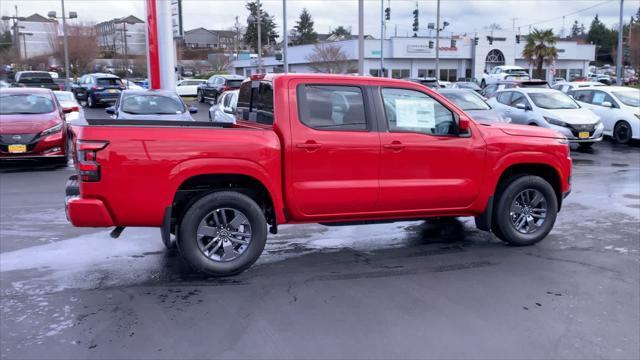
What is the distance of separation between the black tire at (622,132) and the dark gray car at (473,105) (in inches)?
131

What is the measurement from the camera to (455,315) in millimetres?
4766

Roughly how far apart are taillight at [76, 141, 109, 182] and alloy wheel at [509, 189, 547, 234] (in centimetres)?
443

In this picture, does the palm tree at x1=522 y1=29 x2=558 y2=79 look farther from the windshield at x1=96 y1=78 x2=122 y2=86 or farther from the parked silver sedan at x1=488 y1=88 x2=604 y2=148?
the parked silver sedan at x1=488 y1=88 x2=604 y2=148

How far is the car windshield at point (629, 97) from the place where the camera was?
17484 millimetres

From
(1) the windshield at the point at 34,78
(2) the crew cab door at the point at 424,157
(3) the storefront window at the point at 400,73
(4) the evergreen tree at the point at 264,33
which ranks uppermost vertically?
(4) the evergreen tree at the point at 264,33

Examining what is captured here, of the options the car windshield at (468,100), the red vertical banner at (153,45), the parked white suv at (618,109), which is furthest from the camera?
the red vertical banner at (153,45)

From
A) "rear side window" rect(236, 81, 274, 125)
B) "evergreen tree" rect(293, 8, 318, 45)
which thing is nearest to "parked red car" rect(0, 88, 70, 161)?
"rear side window" rect(236, 81, 274, 125)

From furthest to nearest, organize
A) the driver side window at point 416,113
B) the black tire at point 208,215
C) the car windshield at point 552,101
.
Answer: the car windshield at point 552,101
the driver side window at point 416,113
the black tire at point 208,215

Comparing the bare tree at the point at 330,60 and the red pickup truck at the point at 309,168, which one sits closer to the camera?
the red pickup truck at the point at 309,168

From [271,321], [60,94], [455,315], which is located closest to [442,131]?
[455,315]

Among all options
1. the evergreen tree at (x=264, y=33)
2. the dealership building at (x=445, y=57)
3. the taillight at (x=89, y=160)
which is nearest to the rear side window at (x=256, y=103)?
the taillight at (x=89, y=160)

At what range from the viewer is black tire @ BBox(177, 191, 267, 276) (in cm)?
546

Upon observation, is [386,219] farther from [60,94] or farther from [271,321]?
[60,94]

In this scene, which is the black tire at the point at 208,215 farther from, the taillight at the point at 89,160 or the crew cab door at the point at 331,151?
the taillight at the point at 89,160
